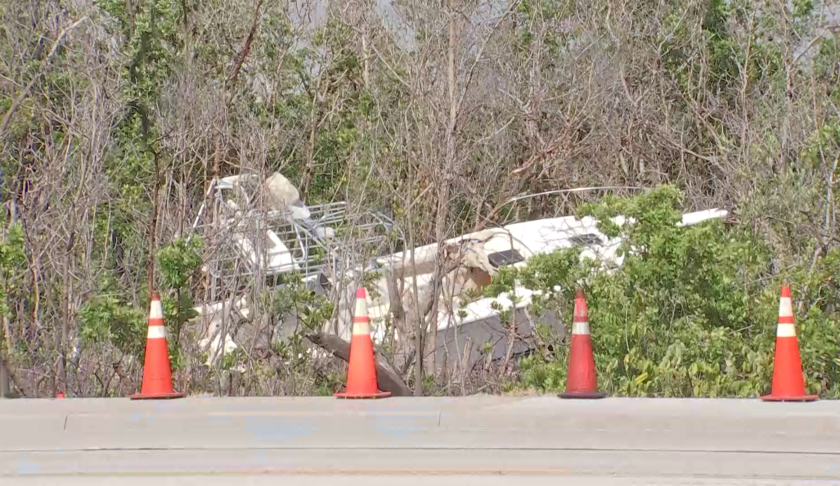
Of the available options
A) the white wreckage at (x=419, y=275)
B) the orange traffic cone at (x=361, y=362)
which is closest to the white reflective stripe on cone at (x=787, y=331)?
the white wreckage at (x=419, y=275)

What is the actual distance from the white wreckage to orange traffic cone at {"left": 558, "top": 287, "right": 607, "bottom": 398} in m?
2.36

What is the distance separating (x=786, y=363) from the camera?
27.7 feet

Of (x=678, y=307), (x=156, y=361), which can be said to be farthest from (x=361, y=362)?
(x=678, y=307)

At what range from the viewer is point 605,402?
8422mm

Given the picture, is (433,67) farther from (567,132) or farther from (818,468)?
(818,468)

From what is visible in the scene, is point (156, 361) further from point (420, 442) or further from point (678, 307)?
point (678, 307)

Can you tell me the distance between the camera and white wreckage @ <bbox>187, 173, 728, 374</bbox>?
12945 mm

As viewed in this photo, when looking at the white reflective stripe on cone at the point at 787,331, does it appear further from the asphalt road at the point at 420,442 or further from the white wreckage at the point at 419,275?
the white wreckage at the point at 419,275

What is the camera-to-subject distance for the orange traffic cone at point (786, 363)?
27.6 feet

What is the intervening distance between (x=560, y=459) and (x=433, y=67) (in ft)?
30.4

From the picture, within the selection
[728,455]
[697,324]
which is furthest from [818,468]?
[697,324]

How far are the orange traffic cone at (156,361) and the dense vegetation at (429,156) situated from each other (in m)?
1.61

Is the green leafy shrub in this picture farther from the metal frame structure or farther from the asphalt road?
the metal frame structure

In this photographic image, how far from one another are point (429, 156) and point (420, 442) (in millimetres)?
7285
